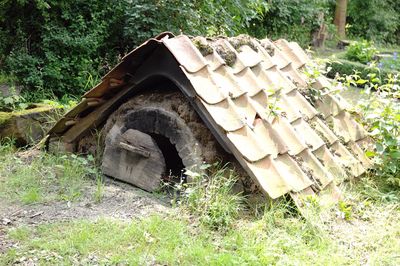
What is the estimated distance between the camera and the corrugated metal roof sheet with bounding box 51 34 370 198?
14.2ft

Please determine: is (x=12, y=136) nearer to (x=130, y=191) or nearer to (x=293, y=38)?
(x=130, y=191)

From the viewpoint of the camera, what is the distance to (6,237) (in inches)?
153

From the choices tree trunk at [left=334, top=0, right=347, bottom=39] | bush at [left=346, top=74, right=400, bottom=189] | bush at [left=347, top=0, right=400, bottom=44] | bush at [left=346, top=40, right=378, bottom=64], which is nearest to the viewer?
bush at [left=346, top=74, right=400, bottom=189]

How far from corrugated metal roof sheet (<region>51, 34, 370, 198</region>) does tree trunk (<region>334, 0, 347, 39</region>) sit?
14778 mm

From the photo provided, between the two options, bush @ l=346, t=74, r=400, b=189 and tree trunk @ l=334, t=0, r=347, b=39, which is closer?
bush @ l=346, t=74, r=400, b=189

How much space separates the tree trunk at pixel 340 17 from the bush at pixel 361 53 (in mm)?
5397

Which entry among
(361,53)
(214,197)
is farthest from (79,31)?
(361,53)

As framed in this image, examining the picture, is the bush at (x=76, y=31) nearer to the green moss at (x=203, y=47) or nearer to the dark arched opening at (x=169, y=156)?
the dark arched opening at (x=169, y=156)

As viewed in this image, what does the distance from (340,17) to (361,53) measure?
6.10 m

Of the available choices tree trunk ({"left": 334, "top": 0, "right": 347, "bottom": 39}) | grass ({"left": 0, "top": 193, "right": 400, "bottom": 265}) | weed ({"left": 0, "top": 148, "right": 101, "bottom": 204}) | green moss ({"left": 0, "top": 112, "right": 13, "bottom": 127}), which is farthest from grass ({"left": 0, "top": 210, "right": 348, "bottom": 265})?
tree trunk ({"left": 334, "top": 0, "right": 347, "bottom": 39})

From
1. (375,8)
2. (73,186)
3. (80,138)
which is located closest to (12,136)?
(80,138)

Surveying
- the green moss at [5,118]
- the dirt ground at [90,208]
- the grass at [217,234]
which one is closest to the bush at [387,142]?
the grass at [217,234]

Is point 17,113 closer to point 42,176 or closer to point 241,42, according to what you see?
point 42,176

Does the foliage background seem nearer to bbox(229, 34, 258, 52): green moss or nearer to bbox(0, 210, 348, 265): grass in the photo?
bbox(229, 34, 258, 52): green moss
